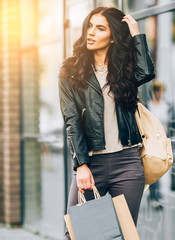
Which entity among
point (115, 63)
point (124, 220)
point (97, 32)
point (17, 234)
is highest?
point (97, 32)

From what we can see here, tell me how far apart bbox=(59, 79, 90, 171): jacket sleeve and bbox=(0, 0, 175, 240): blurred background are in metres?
1.98

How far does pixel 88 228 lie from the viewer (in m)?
2.31

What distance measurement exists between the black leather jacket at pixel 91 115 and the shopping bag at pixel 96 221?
0.32 meters

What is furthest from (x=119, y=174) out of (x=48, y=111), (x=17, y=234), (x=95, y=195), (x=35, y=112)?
(x=17, y=234)

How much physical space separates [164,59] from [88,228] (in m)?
1.96

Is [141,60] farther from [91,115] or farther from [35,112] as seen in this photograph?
[35,112]

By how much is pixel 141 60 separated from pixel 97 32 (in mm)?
346

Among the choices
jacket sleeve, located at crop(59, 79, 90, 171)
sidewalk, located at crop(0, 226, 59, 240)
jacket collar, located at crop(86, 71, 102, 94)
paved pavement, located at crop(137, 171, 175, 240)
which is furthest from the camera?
sidewalk, located at crop(0, 226, 59, 240)

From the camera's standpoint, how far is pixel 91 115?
2658 millimetres

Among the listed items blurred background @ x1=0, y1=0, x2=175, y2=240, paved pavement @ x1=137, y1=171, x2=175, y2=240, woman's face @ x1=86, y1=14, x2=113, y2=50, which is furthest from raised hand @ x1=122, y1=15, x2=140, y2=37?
blurred background @ x1=0, y1=0, x2=175, y2=240

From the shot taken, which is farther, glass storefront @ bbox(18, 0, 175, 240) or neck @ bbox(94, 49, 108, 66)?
glass storefront @ bbox(18, 0, 175, 240)

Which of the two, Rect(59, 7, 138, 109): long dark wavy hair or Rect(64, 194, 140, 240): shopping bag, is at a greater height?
Rect(59, 7, 138, 109): long dark wavy hair

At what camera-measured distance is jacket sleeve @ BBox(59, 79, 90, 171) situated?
2.57 metres

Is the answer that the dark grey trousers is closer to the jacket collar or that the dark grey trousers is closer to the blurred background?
the jacket collar
